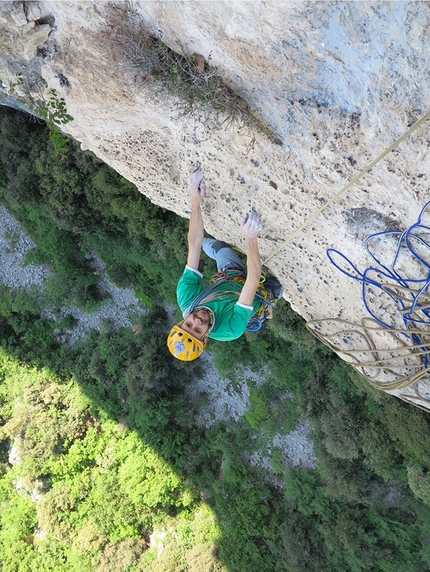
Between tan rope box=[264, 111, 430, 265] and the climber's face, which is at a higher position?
tan rope box=[264, 111, 430, 265]

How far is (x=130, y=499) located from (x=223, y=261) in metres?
8.56

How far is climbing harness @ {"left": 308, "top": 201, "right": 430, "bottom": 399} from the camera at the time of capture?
3.30 m

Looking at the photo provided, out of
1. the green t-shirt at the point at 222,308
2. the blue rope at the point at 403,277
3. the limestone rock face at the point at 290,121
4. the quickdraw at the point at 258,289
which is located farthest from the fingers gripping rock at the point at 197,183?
the blue rope at the point at 403,277

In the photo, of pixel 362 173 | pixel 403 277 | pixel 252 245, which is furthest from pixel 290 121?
pixel 403 277

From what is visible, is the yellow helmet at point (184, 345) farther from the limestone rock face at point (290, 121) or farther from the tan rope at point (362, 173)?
the limestone rock face at point (290, 121)

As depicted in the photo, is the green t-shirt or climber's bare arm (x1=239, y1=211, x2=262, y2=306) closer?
climber's bare arm (x1=239, y1=211, x2=262, y2=306)

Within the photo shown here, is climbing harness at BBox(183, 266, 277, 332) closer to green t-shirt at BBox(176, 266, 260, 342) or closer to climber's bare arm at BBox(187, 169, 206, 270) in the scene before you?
green t-shirt at BBox(176, 266, 260, 342)

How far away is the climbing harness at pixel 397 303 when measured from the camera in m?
3.30

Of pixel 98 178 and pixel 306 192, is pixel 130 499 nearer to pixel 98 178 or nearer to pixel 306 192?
pixel 98 178

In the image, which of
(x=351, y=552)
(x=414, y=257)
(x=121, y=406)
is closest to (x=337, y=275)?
(x=414, y=257)

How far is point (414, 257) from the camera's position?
338cm

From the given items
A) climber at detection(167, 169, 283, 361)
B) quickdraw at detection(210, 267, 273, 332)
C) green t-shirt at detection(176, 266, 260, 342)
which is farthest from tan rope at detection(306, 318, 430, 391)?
green t-shirt at detection(176, 266, 260, 342)

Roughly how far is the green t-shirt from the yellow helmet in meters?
0.28

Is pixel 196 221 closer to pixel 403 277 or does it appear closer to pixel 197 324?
pixel 197 324
